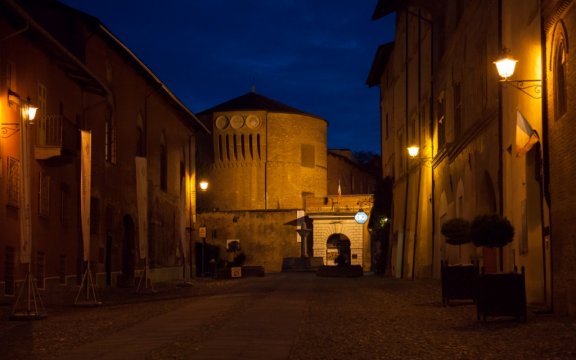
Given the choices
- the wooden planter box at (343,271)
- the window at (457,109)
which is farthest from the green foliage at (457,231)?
the wooden planter box at (343,271)

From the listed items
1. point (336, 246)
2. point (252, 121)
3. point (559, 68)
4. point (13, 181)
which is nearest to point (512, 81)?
point (559, 68)

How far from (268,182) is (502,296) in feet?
211

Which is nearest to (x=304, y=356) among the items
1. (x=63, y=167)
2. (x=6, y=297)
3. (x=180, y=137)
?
(x=6, y=297)

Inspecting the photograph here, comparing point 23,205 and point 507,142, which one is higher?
point 507,142

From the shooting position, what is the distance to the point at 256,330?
39.9 ft

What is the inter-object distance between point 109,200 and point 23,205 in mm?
16187

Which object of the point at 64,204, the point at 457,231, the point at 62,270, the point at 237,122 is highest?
the point at 237,122

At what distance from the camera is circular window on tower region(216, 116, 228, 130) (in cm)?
7850

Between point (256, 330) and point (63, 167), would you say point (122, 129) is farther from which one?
point (256, 330)

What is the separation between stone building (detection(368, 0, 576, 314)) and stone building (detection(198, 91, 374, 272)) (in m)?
23.7

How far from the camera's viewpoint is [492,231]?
16.6 meters

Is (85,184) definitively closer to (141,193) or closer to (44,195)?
(44,195)

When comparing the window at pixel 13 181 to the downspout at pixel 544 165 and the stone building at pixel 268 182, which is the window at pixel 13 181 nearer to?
the downspout at pixel 544 165

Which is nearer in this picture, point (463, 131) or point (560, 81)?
point (560, 81)
